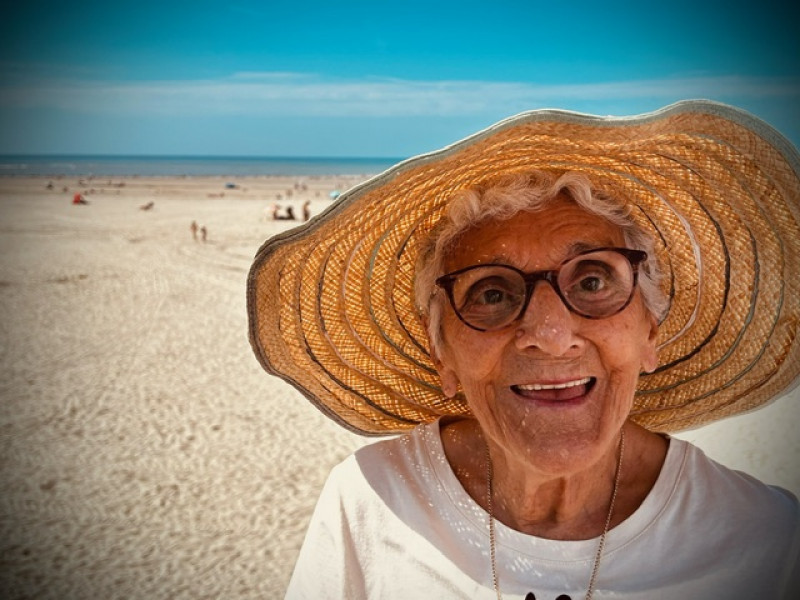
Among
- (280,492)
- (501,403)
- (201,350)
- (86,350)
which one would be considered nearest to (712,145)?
(501,403)

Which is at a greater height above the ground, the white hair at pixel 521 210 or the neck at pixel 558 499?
the white hair at pixel 521 210

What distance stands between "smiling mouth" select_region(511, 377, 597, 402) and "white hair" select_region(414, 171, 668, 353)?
12.7 inches

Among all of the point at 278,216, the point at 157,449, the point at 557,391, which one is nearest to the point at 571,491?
the point at 557,391

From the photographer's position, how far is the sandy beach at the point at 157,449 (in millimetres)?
4516

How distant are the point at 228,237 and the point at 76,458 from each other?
1572 cm

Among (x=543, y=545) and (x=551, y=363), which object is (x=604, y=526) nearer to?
(x=543, y=545)

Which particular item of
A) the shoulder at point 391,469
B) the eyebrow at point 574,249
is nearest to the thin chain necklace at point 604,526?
the shoulder at point 391,469

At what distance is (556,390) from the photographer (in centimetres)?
162

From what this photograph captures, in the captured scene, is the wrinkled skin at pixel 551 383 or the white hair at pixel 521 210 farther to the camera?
the white hair at pixel 521 210

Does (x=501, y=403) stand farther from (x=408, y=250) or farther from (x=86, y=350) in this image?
(x=86, y=350)

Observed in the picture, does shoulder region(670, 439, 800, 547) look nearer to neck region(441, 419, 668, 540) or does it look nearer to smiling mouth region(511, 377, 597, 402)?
neck region(441, 419, 668, 540)

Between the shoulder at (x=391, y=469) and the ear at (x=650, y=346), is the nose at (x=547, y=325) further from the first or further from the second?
the shoulder at (x=391, y=469)

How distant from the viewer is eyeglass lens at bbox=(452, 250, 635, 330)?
5.39 ft

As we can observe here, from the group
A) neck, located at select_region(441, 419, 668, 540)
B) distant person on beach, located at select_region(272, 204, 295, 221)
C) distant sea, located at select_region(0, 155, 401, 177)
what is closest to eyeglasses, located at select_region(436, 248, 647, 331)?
neck, located at select_region(441, 419, 668, 540)
